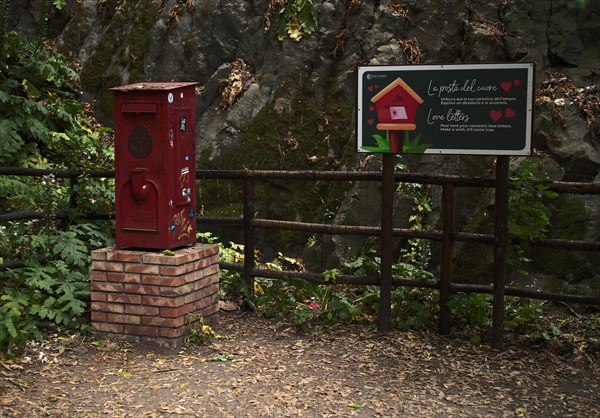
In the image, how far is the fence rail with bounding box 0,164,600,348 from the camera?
603 cm

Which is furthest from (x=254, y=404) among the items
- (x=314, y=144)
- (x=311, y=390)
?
(x=314, y=144)

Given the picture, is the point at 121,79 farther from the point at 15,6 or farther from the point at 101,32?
the point at 15,6

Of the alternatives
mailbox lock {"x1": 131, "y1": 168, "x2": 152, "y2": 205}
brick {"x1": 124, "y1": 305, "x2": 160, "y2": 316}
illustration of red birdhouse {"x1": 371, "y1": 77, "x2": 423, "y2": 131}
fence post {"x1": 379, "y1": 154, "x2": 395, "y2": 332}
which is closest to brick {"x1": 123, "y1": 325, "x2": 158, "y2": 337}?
brick {"x1": 124, "y1": 305, "x2": 160, "y2": 316}

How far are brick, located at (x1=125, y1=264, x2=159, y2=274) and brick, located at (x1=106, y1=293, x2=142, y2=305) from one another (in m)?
0.22

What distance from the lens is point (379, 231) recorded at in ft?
21.6

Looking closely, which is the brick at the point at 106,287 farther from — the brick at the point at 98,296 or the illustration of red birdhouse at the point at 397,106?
the illustration of red birdhouse at the point at 397,106

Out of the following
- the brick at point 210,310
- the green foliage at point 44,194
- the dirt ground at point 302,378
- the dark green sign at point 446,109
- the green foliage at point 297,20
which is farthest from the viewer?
the green foliage at point 297,20

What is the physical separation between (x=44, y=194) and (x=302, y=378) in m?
3.42

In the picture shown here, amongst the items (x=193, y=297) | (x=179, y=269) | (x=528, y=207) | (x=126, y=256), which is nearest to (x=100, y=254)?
(x=126, y=256)

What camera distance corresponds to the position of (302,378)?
5.44 meters

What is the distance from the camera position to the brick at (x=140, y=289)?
6020 mm

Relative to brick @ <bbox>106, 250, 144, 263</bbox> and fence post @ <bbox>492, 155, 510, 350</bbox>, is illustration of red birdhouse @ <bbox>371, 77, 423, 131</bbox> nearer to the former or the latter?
fence post @ <bbox>492, 155, 510, 350</bbox>

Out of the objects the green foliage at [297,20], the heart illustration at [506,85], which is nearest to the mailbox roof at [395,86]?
the heart illustration at [506,85]

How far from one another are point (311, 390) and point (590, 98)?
580 centimetres
